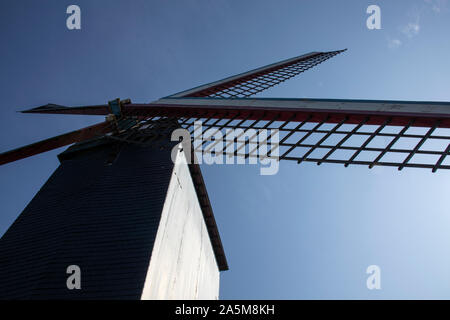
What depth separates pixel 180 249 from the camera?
10781 millimetres

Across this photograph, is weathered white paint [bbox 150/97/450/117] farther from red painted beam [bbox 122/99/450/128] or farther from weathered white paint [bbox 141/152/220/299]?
weathered white paint [bbox 141/152/220/299]

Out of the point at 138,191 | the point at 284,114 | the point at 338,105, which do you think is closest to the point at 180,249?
the point at 138,191

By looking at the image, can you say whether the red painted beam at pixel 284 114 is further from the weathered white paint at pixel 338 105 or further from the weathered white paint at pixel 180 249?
the weathered white paint at pixel 180 249

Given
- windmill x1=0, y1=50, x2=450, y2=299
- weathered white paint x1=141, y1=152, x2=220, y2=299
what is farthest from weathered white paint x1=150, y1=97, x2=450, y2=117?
weathered white paint x1=141, y1=152, x2=220, y2=299

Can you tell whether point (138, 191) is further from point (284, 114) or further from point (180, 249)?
point (284, 114)

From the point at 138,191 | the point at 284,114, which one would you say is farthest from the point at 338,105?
the point at 138,191

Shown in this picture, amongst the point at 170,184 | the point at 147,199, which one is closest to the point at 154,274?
the point at 147,199

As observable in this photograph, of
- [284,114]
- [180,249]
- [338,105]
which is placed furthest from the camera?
[180,249]

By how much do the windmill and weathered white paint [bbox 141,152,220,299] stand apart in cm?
4

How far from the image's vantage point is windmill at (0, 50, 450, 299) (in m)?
7.10

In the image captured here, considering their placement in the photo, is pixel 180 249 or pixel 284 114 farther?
pixel 180 249

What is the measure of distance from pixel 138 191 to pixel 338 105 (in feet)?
21.3

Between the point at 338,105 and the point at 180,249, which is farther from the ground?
the point at 338,105

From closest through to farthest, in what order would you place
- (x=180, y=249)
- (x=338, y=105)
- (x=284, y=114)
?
(x=338, y=105), (x=284, y=114), (x=180, y=249)
